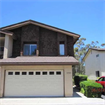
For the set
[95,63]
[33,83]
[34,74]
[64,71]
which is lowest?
[33,83]

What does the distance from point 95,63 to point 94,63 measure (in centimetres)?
35

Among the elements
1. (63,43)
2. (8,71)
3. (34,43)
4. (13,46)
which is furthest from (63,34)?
(8,71)

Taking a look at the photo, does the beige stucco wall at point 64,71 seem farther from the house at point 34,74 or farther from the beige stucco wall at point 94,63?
the beige stucco wall at point 94,63

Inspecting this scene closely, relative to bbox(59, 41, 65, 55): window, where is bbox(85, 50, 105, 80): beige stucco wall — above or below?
below

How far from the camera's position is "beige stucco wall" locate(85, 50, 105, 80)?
69.8 feet

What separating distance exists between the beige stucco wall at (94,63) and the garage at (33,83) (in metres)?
11.9

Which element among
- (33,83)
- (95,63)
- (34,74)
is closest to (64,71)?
(34,74)

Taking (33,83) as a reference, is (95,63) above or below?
above

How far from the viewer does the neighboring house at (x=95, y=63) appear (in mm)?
21294

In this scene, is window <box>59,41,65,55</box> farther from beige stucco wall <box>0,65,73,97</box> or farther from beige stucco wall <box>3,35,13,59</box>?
beige stucco wall <box>3,35,13,59</box>

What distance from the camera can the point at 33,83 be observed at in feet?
38.5

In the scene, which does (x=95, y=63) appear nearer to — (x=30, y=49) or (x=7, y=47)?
(x=30, y=49)

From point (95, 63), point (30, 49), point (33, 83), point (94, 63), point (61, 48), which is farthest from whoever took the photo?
point (94, 63)

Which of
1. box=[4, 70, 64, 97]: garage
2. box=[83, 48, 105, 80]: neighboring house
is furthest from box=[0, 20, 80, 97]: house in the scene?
box=[83, 48, 105, 80]: neighboring house
